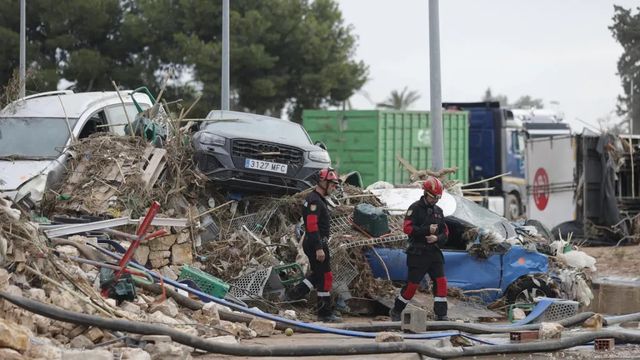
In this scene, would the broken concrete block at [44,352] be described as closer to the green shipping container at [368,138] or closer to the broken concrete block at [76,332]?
the broken concrete block at [76,332]

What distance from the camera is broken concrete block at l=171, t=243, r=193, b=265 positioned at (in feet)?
43.6

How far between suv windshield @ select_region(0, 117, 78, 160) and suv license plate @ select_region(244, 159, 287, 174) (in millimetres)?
2508

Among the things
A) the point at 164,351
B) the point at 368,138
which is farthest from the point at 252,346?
the point at 368,138

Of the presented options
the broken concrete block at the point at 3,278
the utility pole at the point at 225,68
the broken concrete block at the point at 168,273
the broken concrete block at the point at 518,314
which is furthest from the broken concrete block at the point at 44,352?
the utility pole at the point at 225,68

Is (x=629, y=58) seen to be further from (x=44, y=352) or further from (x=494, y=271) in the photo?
(x=44, y=352)

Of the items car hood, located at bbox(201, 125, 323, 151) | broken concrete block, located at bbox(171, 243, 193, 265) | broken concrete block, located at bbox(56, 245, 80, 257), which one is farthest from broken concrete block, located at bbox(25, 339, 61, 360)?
car hood, located at bbox(201, 125, 323, 151)

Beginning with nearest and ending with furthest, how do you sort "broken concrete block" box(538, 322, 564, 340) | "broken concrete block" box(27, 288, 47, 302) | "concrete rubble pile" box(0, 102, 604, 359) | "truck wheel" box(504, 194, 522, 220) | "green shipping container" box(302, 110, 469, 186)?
"broken concrete block" box(27, 288, 47, 302) → "concrete rubble pile" box(0, 102, 604, 359) → "broken concrete block" box(538, 322, 564, 340) → "green shipping container" box(302, 110, 469, 186) → "truck wheel" box(504, 194, 522, 220)

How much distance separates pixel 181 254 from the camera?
13352 mm

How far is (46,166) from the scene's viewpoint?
46.2 feet

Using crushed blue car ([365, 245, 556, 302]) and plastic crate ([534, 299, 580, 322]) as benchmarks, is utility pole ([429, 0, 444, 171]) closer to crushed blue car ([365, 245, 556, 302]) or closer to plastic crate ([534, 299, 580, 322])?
crushed blue car ([365, 245, 556, 302])

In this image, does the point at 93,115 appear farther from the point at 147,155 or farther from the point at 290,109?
the point at 290,109

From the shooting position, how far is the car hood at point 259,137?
14375mm

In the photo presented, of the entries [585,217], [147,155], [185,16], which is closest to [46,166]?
[147,155]

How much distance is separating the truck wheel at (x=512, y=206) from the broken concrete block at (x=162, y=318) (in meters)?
21.3
